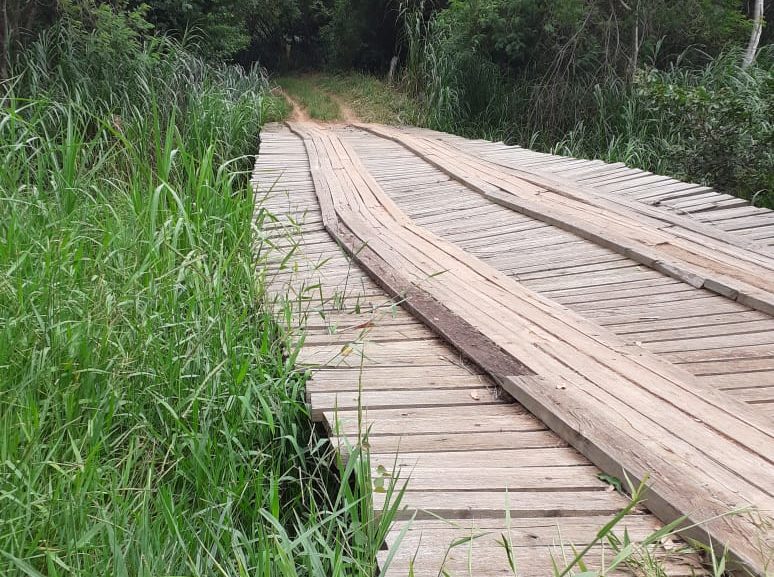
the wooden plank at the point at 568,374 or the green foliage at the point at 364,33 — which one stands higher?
the green foliage at the point at 364,33

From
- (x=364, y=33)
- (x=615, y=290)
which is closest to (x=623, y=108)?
(x=615, y=290)

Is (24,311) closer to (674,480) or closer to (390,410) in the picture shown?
(390,410)

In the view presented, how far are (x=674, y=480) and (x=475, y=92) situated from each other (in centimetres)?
935

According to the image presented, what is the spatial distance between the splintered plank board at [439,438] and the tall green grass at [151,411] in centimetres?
10

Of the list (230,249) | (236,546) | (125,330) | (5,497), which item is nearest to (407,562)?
(236,546)

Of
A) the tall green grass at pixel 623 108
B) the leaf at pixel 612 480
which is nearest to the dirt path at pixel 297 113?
the tall green grass at pixel 623 108

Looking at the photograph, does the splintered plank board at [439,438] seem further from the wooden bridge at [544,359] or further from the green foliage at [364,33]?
the green foliage at [364,33]

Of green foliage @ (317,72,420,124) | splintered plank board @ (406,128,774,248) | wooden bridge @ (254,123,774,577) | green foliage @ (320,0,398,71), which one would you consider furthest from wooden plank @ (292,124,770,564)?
green foliage @ (320,0,398,71)

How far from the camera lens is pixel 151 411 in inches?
84.5

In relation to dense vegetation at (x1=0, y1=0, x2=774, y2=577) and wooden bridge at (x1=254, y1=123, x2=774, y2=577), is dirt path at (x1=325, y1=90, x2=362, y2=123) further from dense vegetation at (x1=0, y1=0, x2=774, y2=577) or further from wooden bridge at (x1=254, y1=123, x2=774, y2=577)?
wooden bridge at (x1=254, y1=123, x2=774, y2=577)

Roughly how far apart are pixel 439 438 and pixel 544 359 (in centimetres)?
52

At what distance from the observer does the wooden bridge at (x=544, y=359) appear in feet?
4.59

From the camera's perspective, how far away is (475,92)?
33.6 feet

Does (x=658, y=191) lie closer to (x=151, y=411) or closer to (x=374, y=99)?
(x=151, y=411)
